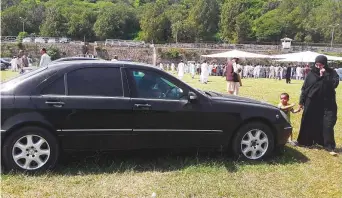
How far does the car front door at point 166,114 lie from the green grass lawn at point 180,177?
0.92 feet

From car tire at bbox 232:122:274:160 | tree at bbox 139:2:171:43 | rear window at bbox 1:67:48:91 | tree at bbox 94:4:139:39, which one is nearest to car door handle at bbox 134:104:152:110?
rear window at bbox 1:67:48:91

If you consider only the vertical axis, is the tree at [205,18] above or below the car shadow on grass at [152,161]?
above

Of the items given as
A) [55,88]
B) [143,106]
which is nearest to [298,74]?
[143,106]

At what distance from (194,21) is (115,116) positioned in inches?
4344

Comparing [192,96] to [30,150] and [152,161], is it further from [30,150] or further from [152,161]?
[30,150]

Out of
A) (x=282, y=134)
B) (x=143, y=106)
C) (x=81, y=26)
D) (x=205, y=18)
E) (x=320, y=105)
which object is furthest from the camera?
(x=81, y=26)

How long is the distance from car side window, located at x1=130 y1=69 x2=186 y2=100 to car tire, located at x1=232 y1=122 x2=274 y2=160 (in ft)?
3.60

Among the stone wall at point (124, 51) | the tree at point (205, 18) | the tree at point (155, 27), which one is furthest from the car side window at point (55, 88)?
the tree at point (155, 27)

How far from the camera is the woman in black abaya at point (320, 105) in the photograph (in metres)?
6.81

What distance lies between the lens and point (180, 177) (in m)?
5.21

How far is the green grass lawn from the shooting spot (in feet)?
15.4

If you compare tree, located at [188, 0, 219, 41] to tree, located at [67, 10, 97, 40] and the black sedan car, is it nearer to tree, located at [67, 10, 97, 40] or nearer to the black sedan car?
tree, located at [67, 10, 97, 40]

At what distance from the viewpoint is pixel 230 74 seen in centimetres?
1398

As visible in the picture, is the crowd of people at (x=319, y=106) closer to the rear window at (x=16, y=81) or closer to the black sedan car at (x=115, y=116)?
the black sedan car at (x=115, y=116)
